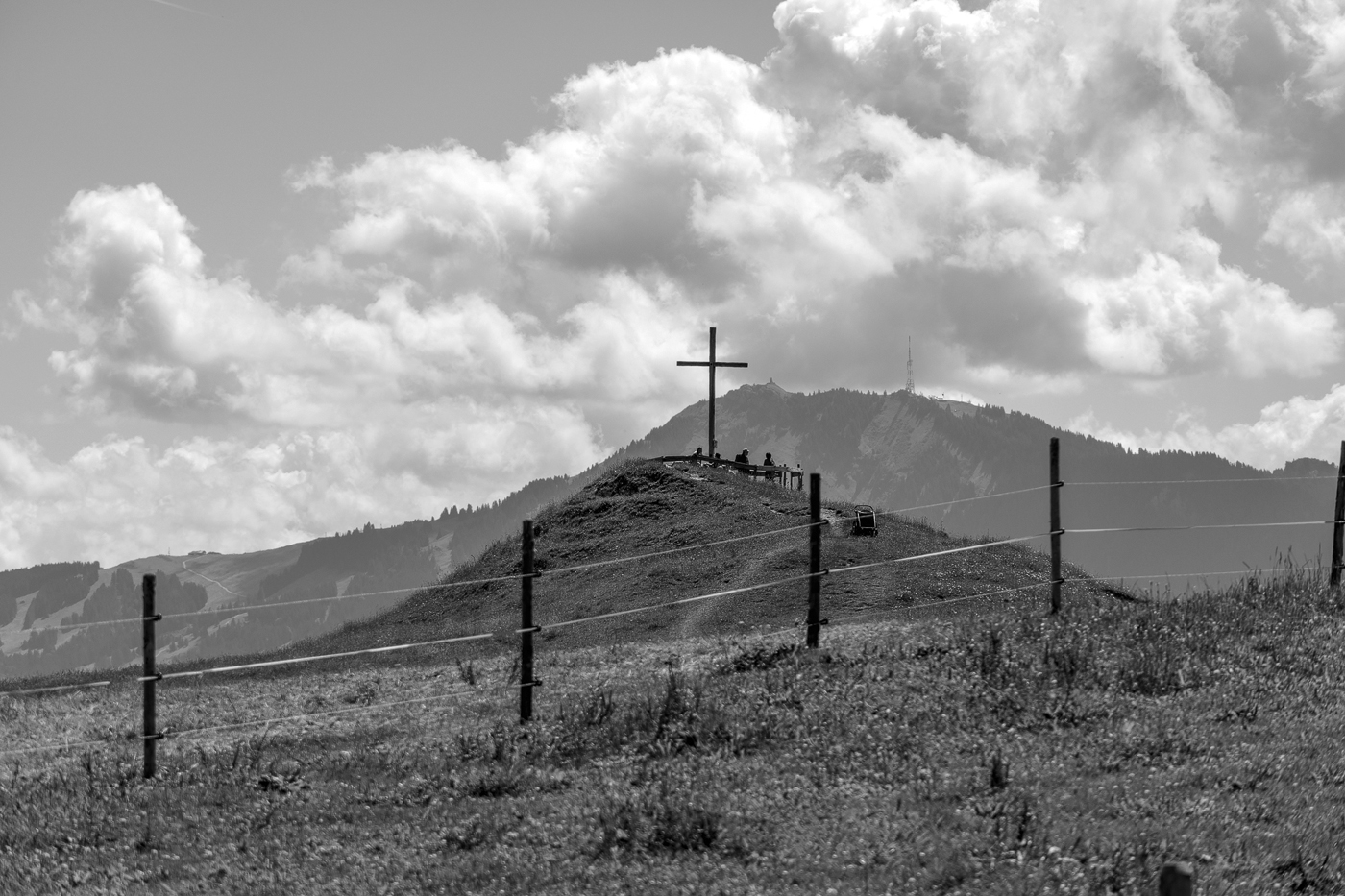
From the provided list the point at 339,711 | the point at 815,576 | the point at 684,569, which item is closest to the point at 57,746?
the point at 339,711

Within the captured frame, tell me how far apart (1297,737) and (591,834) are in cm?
808

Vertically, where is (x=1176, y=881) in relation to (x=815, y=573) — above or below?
below

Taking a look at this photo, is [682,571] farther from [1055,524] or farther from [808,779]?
[808,779]

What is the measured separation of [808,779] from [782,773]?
0.41 meters

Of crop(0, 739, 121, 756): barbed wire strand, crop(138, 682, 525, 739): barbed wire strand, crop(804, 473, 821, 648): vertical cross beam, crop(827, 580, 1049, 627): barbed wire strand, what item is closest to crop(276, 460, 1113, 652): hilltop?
crop(827, 580, 1049, 627): barbed wire strand

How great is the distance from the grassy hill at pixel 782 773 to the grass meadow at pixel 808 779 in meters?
0.05

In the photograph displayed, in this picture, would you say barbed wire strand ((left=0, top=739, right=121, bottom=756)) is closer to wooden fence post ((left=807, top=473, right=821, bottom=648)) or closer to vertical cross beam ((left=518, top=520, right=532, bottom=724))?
vertical cross beam ((left=518, top=520, right=532, bottom=724))

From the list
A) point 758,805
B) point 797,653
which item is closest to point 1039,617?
point 797,653

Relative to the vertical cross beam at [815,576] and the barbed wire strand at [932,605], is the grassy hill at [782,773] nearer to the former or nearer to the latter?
the vertical cross beam at [815,576]

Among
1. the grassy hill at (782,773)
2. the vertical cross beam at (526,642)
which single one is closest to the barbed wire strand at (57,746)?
the grassy hill at (782,773)

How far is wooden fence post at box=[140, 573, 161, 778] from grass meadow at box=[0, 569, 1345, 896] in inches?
12.2

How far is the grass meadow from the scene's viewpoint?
37.8ft

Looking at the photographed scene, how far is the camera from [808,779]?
47.2 feet

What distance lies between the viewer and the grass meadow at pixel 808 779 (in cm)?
1151
